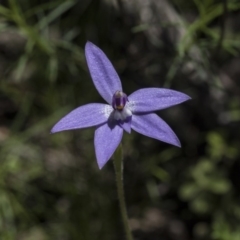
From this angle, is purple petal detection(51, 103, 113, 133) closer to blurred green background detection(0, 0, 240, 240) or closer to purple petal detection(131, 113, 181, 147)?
purple petal detection(131, 113, 181, 147)

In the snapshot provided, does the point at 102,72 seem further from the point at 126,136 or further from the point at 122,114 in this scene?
the point at 126,136

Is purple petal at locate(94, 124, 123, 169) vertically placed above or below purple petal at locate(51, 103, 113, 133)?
below

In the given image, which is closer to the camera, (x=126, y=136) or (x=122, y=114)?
(x=122, y=114)

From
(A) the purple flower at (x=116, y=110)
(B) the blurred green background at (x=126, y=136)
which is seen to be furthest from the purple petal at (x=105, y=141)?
(B) the blurred green background at (x=126, y=136)

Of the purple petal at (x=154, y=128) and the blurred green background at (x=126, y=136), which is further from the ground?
the purple petal at (x=154, y=128)

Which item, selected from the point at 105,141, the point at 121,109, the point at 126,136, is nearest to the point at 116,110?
the point at 121,109

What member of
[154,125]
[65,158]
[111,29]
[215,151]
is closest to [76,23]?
[111,29]

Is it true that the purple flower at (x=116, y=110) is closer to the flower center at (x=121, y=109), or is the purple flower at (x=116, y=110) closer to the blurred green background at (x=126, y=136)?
the flower center at (x=121, y=109)

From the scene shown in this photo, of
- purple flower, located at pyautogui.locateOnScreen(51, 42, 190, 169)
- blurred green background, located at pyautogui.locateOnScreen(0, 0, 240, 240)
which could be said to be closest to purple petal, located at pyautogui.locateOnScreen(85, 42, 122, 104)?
purple flower, located at pyautogui.locateOnScreen(51, 42, 190, 169)
